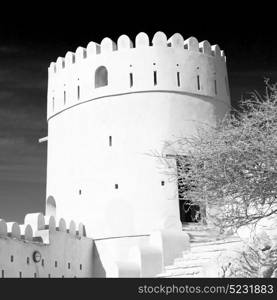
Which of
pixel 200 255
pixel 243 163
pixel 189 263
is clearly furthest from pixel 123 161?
pixel 243 163

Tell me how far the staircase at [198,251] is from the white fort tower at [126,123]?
75 cm

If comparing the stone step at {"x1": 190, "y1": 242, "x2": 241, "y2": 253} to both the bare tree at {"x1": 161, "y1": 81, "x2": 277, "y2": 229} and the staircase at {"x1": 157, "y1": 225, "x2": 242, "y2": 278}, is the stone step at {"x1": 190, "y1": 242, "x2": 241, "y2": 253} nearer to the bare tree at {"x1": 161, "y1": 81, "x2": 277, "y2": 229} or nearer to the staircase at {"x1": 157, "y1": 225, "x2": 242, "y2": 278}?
the staircase at {"x1": 157, "y1": 225, "x2": 242, "y2": 278}

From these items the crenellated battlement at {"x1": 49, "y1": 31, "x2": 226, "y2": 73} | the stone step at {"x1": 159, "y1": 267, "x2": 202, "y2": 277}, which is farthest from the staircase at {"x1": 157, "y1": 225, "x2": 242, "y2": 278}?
the crenellated battlement at {"x1": 49, "y1": 31, "x2": 226, "y2": 73}

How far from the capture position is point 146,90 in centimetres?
1658

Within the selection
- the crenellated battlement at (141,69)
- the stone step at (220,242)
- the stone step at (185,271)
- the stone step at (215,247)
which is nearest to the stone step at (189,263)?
the stone step at (185,271)

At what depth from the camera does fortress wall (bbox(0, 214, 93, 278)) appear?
12.4m

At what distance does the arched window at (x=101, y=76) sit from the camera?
1734 cm

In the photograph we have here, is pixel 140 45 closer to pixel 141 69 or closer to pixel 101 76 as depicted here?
pixel 141 69

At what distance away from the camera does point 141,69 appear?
1673 cm

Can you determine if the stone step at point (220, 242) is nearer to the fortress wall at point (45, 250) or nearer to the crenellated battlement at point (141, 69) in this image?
the fortress wall at point (45, 250)

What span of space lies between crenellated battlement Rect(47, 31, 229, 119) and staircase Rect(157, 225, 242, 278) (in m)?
4.39

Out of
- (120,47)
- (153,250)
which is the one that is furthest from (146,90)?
(153,250)
